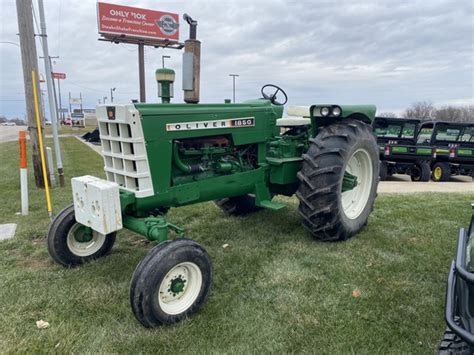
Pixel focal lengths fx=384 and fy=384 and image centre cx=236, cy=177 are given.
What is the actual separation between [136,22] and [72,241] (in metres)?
25.7

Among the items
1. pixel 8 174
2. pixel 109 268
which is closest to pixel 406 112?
pixel 8 174

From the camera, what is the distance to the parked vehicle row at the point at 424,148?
39.5 ft

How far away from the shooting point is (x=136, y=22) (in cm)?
2620

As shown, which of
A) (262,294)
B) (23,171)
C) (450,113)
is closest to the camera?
(262,294)

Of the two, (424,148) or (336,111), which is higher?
(336,111)

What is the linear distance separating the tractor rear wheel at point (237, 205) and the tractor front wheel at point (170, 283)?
233cm

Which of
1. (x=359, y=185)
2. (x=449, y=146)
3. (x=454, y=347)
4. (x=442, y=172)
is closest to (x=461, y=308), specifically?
(x=454, y=347)

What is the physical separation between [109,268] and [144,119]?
58.7 inches

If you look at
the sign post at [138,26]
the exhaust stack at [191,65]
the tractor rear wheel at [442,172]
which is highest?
the sign post at [138,26]

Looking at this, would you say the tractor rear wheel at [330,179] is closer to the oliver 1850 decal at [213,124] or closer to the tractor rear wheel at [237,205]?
the oliver 1850 decal at [213,124]

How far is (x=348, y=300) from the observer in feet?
9.86

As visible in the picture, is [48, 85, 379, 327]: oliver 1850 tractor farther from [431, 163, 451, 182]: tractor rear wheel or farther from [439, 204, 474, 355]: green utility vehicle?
[431, 163, 451, 182]: tractor rear wheel

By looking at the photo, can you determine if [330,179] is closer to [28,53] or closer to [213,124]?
[213,124]

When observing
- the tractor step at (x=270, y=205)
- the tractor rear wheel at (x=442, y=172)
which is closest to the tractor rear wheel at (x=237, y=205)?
the tractor step at (x=270, y=205)
